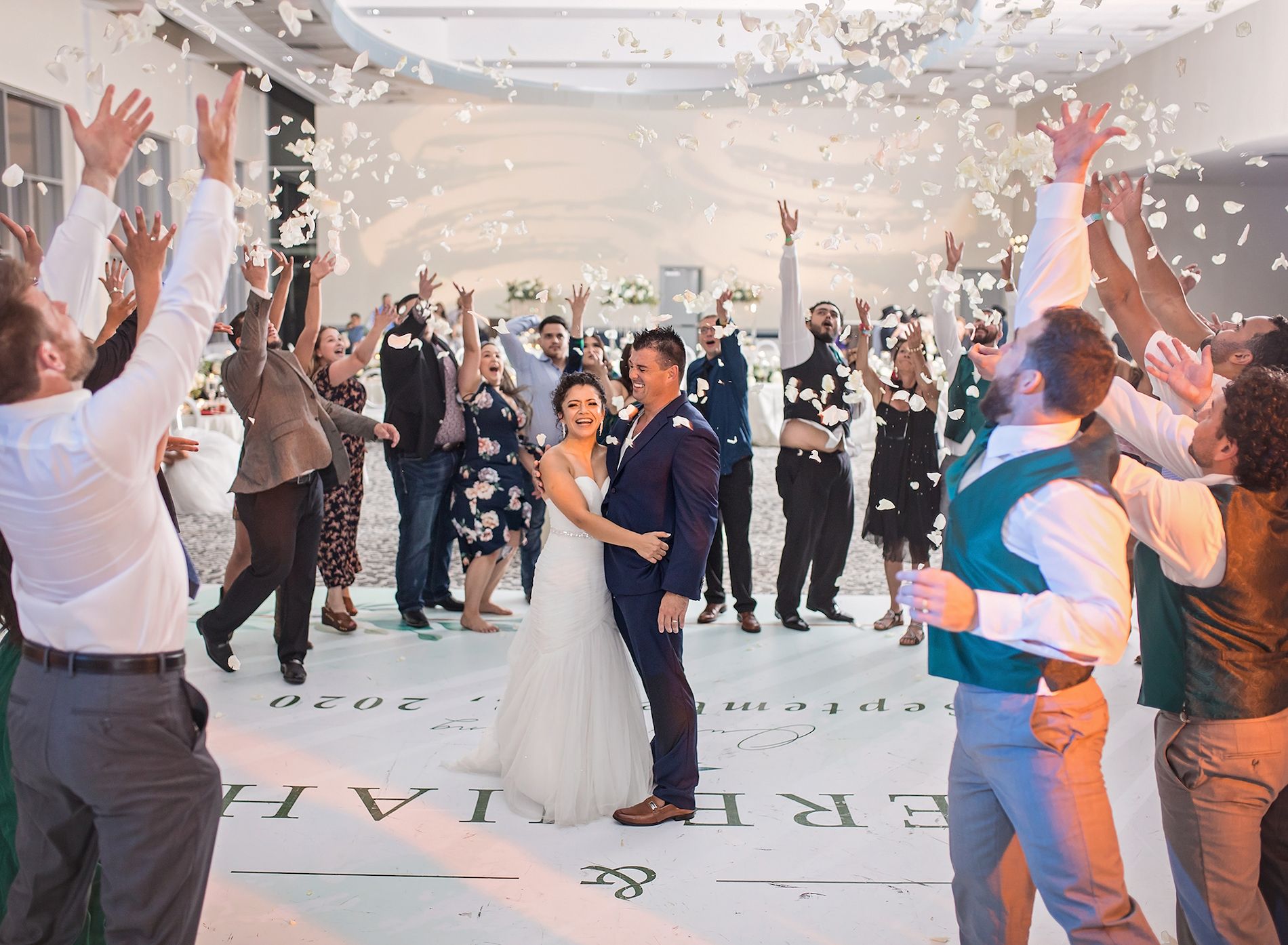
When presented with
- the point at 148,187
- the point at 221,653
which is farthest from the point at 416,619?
the point at 148,187

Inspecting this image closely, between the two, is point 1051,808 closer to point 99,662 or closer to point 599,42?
point 99,662

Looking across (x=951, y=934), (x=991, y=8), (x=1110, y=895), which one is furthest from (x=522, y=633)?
(x=991, y=8)

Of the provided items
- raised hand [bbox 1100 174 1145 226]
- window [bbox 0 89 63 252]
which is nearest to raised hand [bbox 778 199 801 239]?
raised hand [bbox 1100 174 1145 226]

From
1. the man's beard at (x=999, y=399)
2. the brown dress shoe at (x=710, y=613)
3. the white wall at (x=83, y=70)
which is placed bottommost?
the brown dress shoe at (x=710, y=613)

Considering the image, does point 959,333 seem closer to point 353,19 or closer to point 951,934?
point 951,934

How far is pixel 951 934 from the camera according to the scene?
278 cm

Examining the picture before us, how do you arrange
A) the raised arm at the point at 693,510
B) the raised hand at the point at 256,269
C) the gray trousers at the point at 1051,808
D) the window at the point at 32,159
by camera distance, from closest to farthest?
the gray trousers at the point at 1051,808 < the raised arm at the point at 693,510 < the raised hand at the point at 256,269 < the window at the point at 32,159

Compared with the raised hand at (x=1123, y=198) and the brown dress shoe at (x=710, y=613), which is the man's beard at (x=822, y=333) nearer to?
the brown dress shoe at (x=710, y=613)

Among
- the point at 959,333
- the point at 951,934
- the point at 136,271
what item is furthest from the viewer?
the point at 959,333

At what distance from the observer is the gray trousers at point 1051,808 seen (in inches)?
76.1

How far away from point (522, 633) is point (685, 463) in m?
0.79

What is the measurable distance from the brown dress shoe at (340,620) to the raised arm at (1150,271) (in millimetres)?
3984

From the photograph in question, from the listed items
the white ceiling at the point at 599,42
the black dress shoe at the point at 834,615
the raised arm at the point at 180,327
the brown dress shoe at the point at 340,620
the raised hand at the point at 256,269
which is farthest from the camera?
the white ceiling at the point at 599,42

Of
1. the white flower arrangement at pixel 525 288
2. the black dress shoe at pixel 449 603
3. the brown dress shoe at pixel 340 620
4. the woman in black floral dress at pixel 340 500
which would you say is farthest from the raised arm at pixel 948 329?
the white flower arrangement at pixel 525 288
